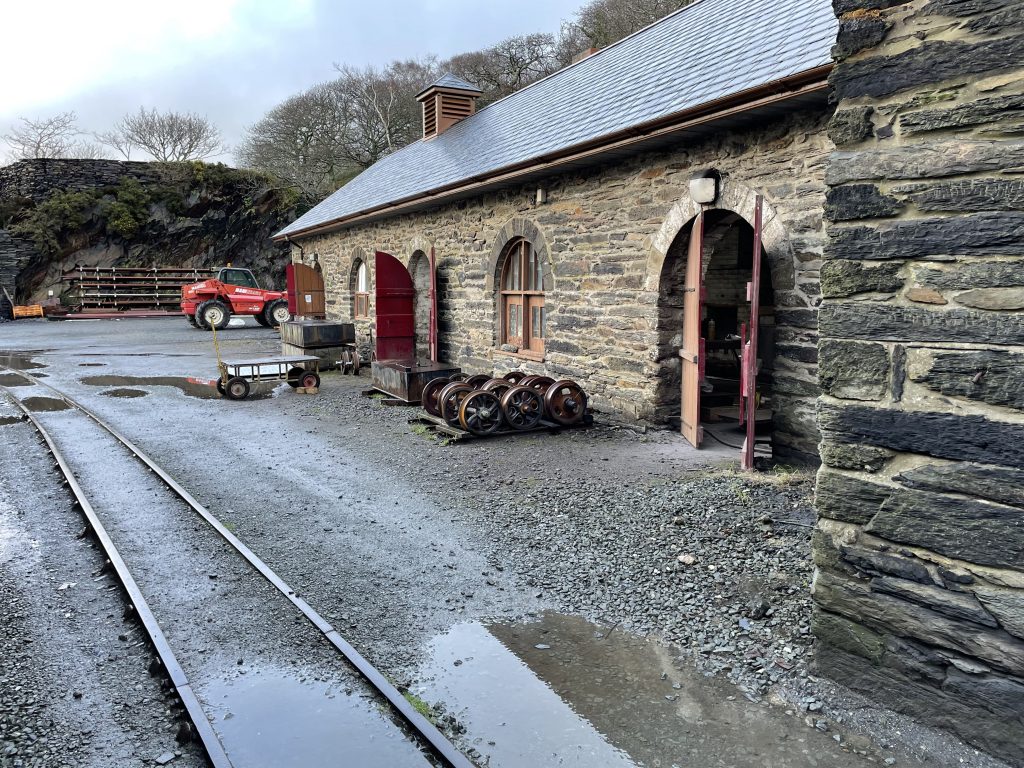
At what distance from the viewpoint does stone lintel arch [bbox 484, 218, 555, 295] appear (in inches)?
415

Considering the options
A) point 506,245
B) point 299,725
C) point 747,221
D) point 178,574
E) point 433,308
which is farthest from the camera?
point 433,308

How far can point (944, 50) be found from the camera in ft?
A: 9.81

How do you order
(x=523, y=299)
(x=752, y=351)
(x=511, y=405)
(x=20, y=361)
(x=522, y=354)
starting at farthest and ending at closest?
(x=20, y=361) → (x=523, y=299) → (x=522, y=354) → (x=511, y=405) → (x=752, y=351)

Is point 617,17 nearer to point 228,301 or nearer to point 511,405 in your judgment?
point 228,301

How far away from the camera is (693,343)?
7.96 m

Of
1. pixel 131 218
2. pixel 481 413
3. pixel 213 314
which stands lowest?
pixel 481 413

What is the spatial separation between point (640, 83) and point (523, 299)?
11.6ft

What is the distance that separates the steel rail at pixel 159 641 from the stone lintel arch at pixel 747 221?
19.1ft

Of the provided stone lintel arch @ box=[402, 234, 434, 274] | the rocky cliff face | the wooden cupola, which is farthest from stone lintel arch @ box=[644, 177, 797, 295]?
the rocky cliff face

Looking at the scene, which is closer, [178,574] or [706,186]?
[178,574]

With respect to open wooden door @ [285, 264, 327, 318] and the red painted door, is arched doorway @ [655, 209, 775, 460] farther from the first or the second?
open wooden door @ [285, 264, 327, 318]

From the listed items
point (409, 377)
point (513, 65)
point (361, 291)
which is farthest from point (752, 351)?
point (513, 65)

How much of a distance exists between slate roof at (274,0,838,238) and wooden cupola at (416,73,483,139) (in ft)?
6.03

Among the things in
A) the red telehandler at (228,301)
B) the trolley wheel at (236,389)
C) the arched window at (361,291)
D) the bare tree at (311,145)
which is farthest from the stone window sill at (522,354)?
the bare tree at (311,145)
